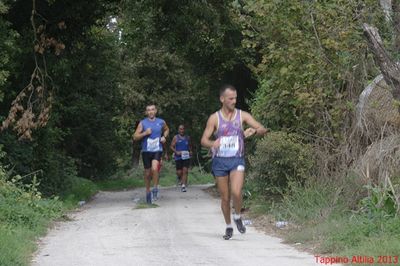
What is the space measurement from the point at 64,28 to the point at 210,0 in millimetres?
4119

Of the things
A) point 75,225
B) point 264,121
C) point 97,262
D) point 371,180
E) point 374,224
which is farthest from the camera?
point 264,121

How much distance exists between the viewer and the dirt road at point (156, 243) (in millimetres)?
7559

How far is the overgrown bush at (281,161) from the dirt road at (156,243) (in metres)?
1.13

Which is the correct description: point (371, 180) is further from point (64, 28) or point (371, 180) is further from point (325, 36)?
point (64, 28)

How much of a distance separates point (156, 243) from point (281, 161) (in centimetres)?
344

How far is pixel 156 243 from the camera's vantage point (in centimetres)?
877

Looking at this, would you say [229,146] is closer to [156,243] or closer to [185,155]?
[156,243]

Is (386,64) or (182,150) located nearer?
(386,64)

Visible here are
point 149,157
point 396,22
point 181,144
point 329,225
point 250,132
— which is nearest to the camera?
point 329,225

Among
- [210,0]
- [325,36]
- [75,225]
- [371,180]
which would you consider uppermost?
[210,0]

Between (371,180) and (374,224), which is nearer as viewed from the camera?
(374,224)

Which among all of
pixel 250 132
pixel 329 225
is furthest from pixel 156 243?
pixel 329 225

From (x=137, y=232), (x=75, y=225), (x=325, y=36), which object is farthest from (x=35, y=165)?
(x=325, y=36)

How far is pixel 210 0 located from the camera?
57.3ft
